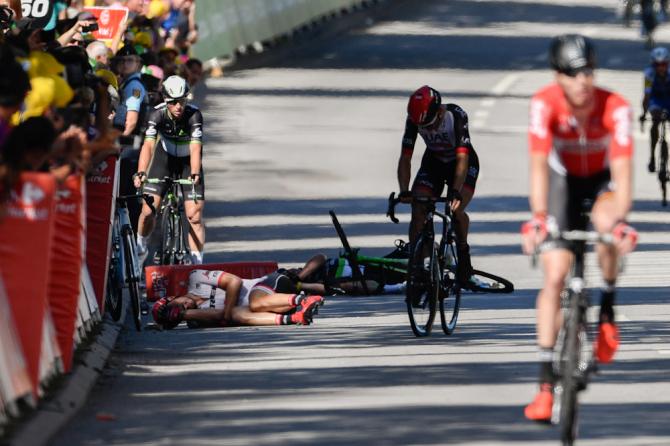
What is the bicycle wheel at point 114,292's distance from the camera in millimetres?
16570

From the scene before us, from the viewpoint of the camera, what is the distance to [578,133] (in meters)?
10.9

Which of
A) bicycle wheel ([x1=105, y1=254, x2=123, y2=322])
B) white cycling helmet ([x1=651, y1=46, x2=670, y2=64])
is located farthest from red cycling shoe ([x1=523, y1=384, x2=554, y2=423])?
white cycling helmet ([x1=651, y1=46, x2=670, y2=64])

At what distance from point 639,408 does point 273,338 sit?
14.8 feet

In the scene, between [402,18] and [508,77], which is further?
[402,18]

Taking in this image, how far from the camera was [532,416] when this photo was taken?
10.5 meters

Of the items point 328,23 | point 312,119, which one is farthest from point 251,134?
point 328,23

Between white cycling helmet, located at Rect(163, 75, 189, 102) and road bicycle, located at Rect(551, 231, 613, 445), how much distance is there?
933cm

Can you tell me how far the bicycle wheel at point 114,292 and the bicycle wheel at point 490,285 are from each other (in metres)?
3.79

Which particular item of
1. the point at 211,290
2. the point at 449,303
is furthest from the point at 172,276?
the point at 449,303

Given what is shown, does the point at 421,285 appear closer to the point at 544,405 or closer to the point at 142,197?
the point at 142,197

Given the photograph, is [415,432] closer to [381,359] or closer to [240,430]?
[240,430]

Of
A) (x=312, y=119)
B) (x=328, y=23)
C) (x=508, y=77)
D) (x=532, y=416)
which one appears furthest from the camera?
(x=328, y=23)

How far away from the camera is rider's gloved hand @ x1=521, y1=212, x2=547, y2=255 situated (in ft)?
33.7

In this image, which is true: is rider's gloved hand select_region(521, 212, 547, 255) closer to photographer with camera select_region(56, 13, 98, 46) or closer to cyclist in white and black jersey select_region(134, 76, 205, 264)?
cyclist in white and black jersey select_region(134, 76, 205, 264)
